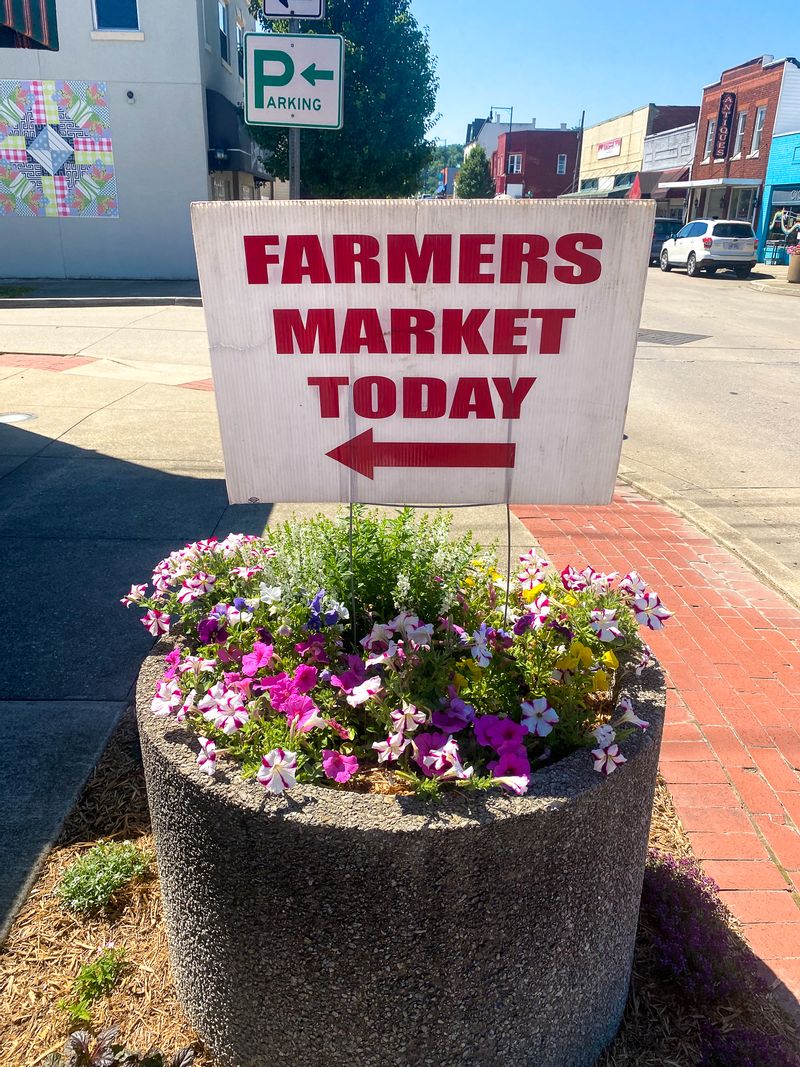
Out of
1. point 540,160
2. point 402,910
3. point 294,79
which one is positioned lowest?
point 402,910

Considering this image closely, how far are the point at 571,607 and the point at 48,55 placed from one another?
23.8m

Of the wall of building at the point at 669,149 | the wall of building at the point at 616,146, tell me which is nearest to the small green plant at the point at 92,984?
the wall of building at the point at 669,149

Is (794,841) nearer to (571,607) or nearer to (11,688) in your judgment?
(571,607)

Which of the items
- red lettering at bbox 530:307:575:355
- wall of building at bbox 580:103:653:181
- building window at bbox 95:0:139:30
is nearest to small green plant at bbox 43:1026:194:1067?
red lettering at bbox 530:307:575:355

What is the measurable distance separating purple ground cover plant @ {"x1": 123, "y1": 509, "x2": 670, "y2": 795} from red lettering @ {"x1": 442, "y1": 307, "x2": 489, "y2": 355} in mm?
635

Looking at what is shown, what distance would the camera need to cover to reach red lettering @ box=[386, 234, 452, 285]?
2.20 m

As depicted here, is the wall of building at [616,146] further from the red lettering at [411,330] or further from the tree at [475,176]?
the red lettering at [411,330]

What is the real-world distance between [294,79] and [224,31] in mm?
22974

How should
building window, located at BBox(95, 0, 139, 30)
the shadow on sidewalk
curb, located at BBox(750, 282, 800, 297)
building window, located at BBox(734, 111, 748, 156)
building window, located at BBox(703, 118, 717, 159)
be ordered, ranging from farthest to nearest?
building window, located at BBox(703, 118, 717, 159) < building window, located at BBox(734, 111, 748, 156) < curb, located at BBox(750, 282, 800, 297) < building window, located at BBox(95, 0, 139, 30) < the shadow on sidewalk

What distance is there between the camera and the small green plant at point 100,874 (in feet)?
8.72

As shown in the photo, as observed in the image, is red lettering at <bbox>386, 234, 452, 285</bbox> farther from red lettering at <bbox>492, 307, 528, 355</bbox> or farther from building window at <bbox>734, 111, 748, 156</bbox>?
building window at <bbox>734, 111, 748, 156</bbox>

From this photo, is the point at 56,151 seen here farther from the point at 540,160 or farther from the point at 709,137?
the point at 540,160

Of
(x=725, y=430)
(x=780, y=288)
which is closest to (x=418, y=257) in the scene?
(x=725, y=430)

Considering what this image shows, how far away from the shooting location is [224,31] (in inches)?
988
